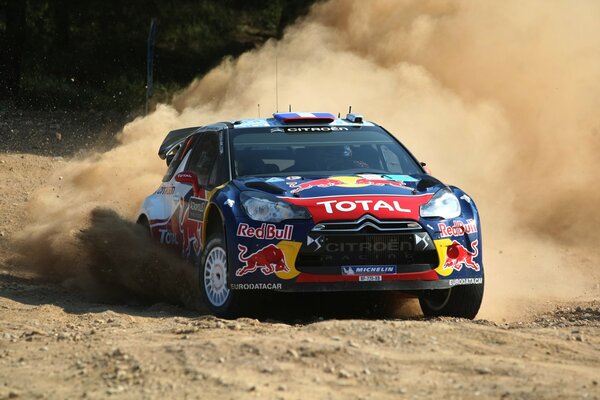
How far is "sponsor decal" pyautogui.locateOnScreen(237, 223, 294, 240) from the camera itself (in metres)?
8.79

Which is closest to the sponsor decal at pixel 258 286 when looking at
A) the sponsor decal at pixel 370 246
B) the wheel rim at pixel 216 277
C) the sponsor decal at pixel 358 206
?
the wheel rim at pixel 216 277

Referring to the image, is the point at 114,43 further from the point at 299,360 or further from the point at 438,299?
the point at 299,360

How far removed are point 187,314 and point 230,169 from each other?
1171 mm

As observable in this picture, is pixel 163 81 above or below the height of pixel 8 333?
above

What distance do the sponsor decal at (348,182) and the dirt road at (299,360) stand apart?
1.17m

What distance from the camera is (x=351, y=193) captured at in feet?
29.7

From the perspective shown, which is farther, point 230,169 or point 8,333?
point 230,169

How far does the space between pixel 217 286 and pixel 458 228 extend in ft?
5.88

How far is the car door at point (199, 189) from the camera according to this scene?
32.3 ft

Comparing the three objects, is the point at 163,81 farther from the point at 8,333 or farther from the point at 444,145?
the point at 8,333

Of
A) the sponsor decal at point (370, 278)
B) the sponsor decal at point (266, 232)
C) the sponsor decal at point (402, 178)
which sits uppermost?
the sponsor decal at point (402, 178)

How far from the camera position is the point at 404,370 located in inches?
266

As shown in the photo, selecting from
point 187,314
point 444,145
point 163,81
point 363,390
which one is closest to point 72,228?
point 187,314

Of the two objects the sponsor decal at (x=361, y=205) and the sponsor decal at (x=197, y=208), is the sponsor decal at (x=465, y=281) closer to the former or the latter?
the sponsor decal at (x=361, y=205)
